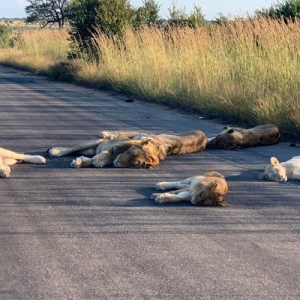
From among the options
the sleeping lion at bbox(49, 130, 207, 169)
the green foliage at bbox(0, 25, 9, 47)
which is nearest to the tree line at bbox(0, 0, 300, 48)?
the sleeping lion at bbox(49, 130, 207, 169)

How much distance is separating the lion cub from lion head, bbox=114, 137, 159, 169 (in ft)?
4.21

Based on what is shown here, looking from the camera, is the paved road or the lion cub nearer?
the paved road

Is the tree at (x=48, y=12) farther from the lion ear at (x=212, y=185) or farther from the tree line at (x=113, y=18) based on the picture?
the lion ear at (x=212, y=185)

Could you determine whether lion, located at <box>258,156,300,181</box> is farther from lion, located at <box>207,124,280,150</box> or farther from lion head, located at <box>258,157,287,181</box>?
lion, located at <box>207,124,280,150</box>

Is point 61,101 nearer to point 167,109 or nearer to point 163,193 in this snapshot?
point 167,109

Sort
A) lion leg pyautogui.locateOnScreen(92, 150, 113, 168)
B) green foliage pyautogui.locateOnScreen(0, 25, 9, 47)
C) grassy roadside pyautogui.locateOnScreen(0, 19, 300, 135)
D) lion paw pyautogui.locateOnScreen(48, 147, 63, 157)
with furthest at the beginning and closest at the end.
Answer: green foliage pyautogui.locateOnScreen(0, 25, 9, 47) < grassy roadside pyautogui.locateOnScreen(0, 19, 300, 135) < lion paw pyautogui.locateOnScreen(48, 147, 63, 157) < lion leg pyautogui.locateOnScreen(92, 150, 113, 168)

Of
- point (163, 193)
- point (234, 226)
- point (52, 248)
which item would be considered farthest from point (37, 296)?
point (163, 193)

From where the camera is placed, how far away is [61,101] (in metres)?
16.8

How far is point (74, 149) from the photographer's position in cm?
925

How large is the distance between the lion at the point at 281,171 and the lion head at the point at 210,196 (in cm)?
124

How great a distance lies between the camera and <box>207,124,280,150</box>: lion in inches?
398

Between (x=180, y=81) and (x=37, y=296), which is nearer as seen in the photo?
(x=37, y=296)

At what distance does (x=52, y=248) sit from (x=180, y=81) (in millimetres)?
10479

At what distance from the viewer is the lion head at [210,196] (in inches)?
277
